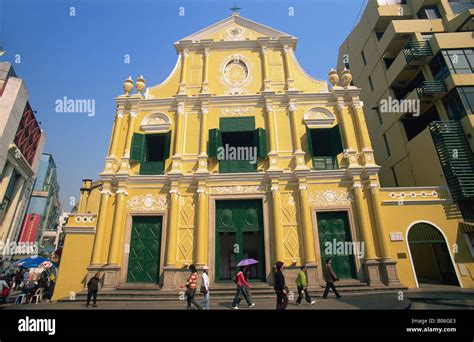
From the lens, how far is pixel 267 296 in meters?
9.79

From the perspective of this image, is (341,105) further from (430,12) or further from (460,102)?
(430,12)

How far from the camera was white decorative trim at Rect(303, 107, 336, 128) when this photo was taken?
524 inches

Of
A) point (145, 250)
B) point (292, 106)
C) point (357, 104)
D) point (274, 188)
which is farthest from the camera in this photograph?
point (292, 106)

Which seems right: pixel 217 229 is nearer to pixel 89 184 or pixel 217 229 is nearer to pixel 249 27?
pixel 89 184

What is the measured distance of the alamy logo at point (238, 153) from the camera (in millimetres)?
12781

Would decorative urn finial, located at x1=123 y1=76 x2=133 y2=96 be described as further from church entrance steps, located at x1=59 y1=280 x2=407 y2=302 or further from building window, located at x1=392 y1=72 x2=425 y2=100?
building window, located at x1=392 y1=72 x2=425 y2=100

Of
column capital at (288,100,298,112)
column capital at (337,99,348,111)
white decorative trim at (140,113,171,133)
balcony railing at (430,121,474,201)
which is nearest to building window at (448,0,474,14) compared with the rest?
balcony railing at (430,121,474,201)

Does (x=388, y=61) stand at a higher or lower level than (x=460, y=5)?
lower

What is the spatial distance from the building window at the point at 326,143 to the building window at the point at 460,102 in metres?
7.90

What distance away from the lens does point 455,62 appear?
14758 mm

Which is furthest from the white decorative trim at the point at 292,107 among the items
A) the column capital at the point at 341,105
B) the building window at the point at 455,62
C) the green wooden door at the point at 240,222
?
the building window at the point at 455,62
